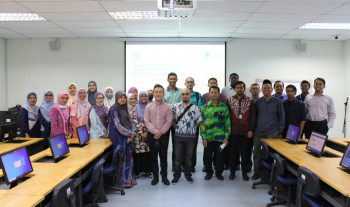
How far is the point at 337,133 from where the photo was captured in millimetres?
6227

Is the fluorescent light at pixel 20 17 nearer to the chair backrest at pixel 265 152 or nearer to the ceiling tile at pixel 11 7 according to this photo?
the ceiling tile at pixel 11 7

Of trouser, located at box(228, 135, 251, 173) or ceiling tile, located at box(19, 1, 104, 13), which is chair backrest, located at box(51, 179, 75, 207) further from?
ceiling tile, located at box(19, 1, 104, 13)

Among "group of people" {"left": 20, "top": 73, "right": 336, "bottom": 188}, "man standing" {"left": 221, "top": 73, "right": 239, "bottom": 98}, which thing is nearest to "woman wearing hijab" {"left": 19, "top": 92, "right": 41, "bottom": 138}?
"group of people" {"left": 20, "top": 73, "right": 336, "bottom": 188}

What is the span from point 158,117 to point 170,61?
2.88 meters

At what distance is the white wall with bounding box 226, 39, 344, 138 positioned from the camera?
6.11 meters

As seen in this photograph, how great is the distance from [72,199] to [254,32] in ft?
17.0

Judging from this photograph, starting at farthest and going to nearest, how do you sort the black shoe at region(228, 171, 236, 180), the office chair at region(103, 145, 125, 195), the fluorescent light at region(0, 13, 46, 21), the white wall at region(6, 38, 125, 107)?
the white wall at region(6, 38, 125, 107)
the fluorescent light at region(0, 13, 46, 21)
the black shoe at region(228, 171, 236, 180)
the office chair at region(103, 145, 125, 195)

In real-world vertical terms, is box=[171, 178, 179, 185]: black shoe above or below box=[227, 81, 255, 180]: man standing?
below

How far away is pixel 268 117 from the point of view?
368 cm

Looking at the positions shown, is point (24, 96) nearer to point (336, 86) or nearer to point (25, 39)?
point (25, 39)

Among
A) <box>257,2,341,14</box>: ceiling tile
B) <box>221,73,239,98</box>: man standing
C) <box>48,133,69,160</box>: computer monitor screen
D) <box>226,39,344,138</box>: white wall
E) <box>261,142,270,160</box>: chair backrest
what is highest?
<box>257,2,341,14</box>: ceiling tile

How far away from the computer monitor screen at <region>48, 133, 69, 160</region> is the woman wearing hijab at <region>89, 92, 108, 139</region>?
34.7 inches

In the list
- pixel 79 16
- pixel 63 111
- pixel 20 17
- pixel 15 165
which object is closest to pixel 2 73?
pixel 20 17

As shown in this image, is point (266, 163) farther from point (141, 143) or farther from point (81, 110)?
point (81, 110)
